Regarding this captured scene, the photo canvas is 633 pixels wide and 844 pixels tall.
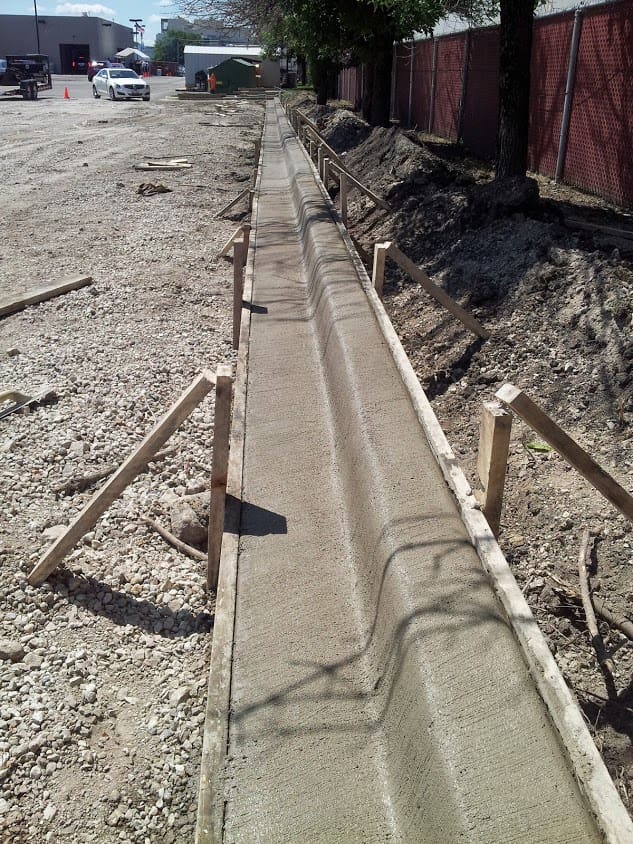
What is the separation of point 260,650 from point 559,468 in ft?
8.49

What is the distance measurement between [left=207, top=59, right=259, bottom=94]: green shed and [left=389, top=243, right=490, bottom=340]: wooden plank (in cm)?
5556

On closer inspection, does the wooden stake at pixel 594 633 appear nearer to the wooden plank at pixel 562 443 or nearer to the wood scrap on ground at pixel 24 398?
the wooden plank at pixel 562 443

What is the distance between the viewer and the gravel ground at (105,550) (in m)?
3.32

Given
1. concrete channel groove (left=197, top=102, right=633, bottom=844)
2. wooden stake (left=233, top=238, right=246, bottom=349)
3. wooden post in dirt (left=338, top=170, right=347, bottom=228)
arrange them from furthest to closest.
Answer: wooden post in dirt (left=338, top=170, right=347, bottom=228) < wooden stake (left=233, top=238, right=246, bottom=349) < concrete channel groove (left=197, top=102, right=633, bottom=844)

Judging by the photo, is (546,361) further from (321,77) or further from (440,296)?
(321,77)

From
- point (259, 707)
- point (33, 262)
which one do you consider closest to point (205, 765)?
point (259, 707)

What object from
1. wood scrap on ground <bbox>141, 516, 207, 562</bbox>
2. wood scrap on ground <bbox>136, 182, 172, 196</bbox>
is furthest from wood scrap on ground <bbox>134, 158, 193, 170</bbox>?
wood scrap on ground <bbox>141, 516, 207, 562</bbox>

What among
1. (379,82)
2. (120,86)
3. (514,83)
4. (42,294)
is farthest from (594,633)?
(120,86)

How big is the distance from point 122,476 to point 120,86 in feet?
161

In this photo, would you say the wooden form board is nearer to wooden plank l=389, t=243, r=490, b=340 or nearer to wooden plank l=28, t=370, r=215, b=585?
wooden plank l=389, t=243, r=490, b=340

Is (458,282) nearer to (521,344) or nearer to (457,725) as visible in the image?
(521,344)

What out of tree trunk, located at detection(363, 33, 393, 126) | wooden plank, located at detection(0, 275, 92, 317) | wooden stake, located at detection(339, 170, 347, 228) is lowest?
wooden plank, located at detection(0, 275, 92, 317)

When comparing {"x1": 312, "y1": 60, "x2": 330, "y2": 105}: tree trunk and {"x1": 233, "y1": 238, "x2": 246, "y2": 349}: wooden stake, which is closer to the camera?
{"x1": 233, "y1": 238, "x2": 246, "y2": 349}: wooden stake

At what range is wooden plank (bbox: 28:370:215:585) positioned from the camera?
14.3 ft
